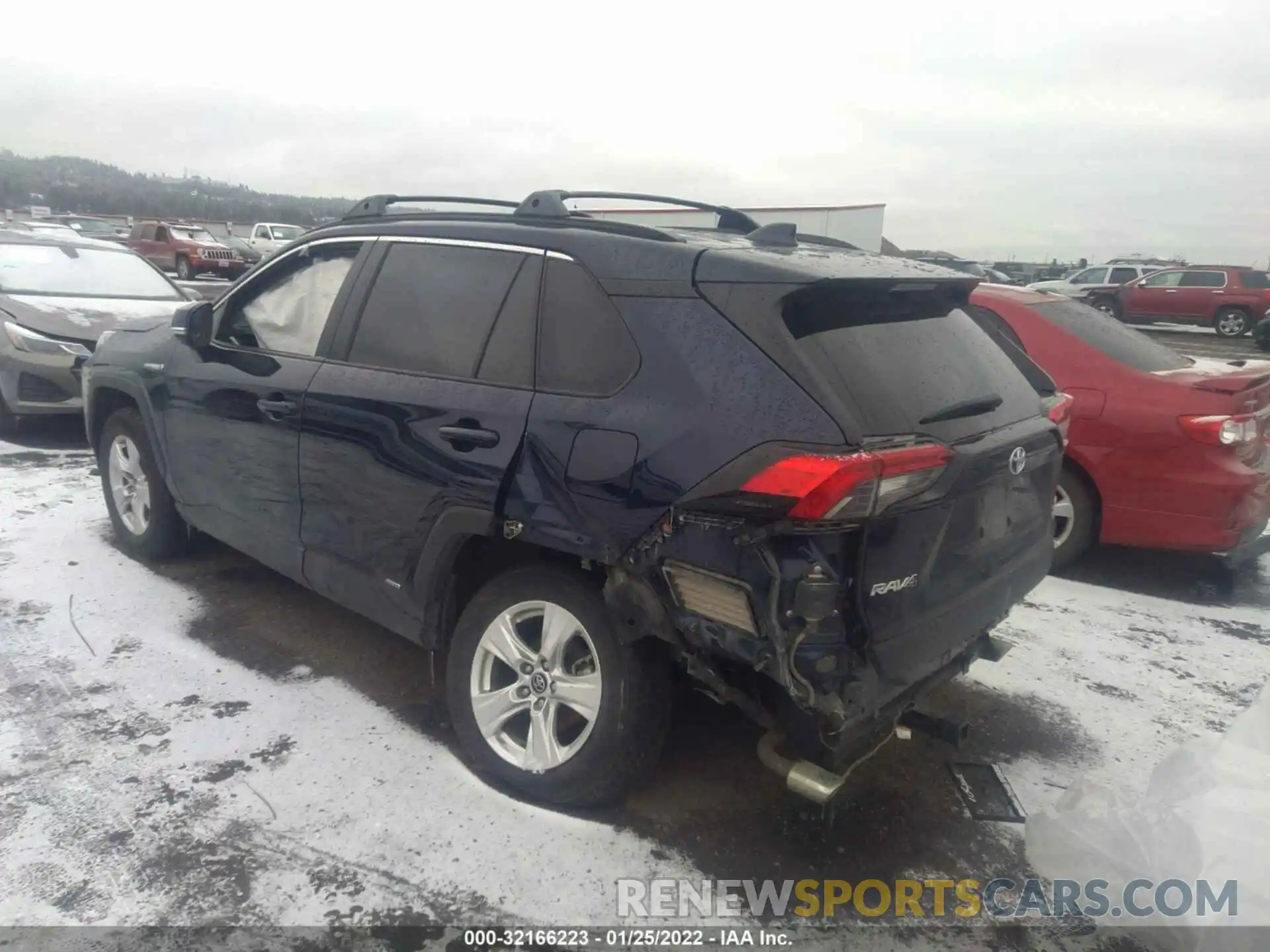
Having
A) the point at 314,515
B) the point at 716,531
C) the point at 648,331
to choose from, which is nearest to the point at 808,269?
the point at 648,331

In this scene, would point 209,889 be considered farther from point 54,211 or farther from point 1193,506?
point 54,211

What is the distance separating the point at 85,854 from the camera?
105 inches

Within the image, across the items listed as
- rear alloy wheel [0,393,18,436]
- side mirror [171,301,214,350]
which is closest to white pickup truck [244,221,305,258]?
rear alloy wheel [0,393,18,436]

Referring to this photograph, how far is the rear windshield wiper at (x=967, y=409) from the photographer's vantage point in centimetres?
259

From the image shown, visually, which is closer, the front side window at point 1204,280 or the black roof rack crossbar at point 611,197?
the black roof rack crossbar at point 611,197

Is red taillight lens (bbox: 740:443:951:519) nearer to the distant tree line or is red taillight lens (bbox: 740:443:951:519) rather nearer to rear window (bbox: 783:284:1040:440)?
rear window (bbox: 783:284:1040:440)

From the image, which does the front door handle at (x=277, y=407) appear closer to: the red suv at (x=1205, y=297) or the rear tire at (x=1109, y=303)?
the red suv at (x=1205, y=297)

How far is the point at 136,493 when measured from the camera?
4.92 metres

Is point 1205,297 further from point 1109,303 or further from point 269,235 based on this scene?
point 269,235

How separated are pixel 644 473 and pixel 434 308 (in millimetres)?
1223

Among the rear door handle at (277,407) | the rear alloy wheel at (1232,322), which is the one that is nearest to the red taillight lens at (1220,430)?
the rear door handle at (277,407)

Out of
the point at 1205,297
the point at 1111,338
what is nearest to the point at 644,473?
the point at 1111,338

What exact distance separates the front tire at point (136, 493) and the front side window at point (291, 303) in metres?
0.98

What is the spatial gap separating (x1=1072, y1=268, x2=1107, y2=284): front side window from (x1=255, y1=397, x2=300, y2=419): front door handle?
98.3 feet
